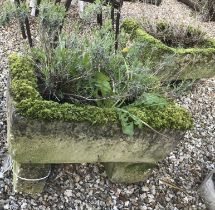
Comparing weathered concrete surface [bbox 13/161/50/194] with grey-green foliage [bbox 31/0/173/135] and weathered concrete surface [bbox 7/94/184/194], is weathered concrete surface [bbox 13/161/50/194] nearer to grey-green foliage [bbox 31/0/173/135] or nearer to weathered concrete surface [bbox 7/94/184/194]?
weathered concrete surface [bbox 7/94/184/194]

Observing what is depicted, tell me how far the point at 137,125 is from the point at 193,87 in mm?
2414

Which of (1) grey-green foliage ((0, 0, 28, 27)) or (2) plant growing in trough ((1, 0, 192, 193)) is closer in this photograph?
(2) plant growing in trough ((1, 0, 192, 193))

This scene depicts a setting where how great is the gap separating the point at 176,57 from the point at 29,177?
2155 millimetres

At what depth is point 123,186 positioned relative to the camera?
2973mm

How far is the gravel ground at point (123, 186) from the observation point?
269 cm

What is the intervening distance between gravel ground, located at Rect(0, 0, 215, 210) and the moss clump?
764mm


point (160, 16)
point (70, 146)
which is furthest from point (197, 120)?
point (160, 16)

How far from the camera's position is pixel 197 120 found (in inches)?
160

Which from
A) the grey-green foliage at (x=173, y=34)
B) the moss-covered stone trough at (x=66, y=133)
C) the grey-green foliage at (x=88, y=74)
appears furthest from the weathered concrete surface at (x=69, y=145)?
the grey-green foliage at (x=173, y=34)

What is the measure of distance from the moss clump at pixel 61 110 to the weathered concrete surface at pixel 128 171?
0.48 meters

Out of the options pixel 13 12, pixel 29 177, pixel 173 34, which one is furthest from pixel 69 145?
pixel 173 34

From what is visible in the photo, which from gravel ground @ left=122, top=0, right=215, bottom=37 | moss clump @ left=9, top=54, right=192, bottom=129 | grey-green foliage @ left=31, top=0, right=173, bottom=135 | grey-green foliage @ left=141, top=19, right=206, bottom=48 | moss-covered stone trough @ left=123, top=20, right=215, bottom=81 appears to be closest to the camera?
moss clump @ left=9, top=54, right=192, bottom=129

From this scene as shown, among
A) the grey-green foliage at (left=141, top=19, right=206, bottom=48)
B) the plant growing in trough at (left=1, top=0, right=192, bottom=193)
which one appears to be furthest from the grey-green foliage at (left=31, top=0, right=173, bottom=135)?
the grey-green foliage at (left=141, top=19, right=206, bottom=48)

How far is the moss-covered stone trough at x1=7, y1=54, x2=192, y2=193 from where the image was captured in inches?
87.1
